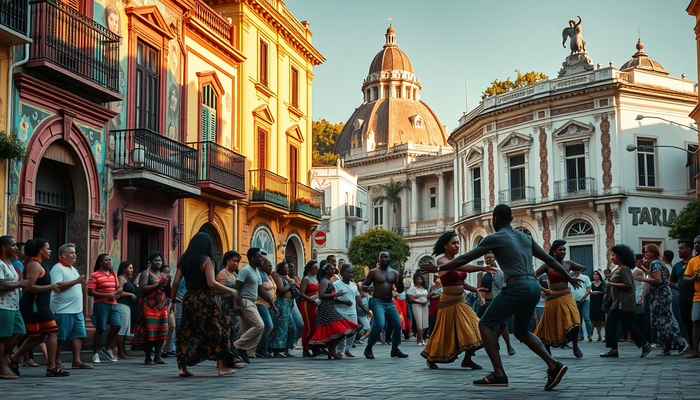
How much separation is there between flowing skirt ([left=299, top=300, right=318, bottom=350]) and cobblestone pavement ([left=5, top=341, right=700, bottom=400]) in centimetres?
262

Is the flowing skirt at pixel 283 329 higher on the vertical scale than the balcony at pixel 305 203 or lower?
lower

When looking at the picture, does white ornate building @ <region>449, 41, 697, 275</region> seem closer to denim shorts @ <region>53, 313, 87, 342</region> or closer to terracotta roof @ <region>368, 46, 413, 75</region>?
denim shorts @ <region>53, 313, 87, 342</region>

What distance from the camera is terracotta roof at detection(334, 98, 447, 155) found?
90438 mm

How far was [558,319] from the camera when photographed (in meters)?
12.7

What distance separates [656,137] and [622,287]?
3019 cm

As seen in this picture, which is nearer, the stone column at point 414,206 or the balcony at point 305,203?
the balcony at point 305,203

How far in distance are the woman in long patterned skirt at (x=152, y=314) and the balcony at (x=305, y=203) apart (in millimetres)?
14004

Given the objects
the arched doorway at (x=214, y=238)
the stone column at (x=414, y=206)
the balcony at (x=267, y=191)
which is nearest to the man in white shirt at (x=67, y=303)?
the arched doorway at (x=214, y=238)

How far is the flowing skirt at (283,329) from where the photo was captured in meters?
14.8

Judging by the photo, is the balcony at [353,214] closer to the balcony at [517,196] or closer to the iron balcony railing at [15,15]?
the balcony at [517,196]

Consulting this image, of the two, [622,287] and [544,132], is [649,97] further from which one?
[622,287]

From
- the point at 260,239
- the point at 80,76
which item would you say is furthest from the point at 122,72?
the point at 260,239

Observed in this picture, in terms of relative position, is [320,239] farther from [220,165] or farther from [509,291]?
[509,291]

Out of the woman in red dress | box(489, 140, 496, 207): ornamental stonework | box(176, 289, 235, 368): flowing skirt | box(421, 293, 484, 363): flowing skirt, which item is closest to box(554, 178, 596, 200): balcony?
box(489, 140, 496, 207): ornamental stonework
